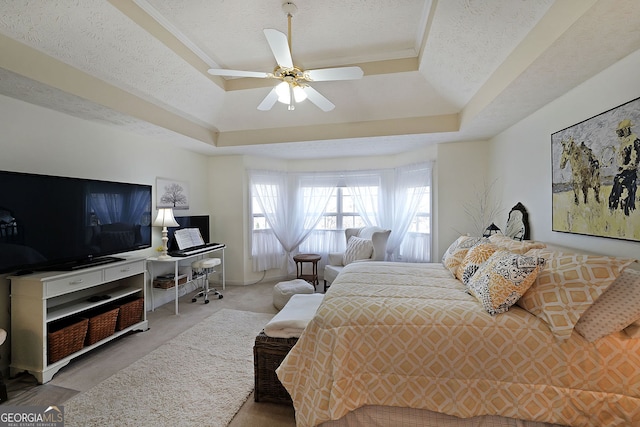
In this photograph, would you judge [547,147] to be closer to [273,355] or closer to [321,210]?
[273,355]

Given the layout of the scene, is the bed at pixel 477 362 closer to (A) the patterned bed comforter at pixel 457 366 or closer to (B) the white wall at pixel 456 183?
(A) the patterned bed comforter at pixel 457 366

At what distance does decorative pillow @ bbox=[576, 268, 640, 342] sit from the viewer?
129 centimetres

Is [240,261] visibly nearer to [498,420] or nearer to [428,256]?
[428,256]

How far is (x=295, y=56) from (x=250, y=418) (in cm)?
325

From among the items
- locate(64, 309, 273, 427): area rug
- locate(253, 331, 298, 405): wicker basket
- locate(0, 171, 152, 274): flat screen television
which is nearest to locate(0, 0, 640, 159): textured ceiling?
locate(0, 171, 152, 274): flat screen television

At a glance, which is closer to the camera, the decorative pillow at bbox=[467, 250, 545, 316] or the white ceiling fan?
the decorative pillow at bbox=[467, 250, 545, 316]

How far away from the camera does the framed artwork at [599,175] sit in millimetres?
1615

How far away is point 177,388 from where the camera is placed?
198 centimetres

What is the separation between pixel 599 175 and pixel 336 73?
6.51 ft

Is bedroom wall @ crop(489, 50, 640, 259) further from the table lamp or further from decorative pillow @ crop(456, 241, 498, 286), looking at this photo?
the table lamp

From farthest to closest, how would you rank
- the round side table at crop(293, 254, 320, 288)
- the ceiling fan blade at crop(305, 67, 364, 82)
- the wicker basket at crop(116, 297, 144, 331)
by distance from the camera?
1. the round side table at crop(293, 254, 320, 288)
2. the wicker basket at crop(116, 297, 144, 331)
3. the ceiling fan blade at crop(305, 67, 364, 82)

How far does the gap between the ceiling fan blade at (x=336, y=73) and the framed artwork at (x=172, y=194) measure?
2.78 m

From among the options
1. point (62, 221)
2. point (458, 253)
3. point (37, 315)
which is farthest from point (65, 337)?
point (458, 253)

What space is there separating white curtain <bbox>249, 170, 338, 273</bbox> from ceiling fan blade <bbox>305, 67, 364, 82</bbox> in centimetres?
288
